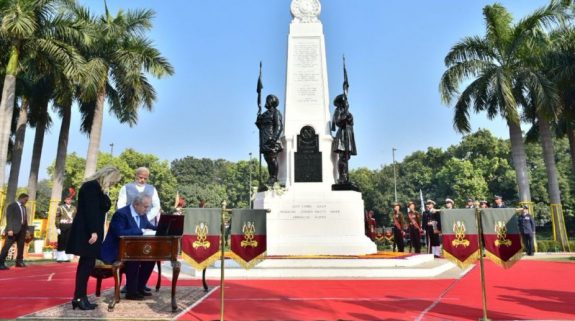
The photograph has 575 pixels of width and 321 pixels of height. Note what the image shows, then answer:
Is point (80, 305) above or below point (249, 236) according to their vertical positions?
below

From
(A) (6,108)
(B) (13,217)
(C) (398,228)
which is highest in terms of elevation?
(A) (6,108)

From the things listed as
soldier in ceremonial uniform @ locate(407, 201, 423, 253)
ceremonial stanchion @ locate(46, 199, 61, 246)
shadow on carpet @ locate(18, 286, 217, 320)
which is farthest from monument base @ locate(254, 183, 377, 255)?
ceremonial stanchion @ locate(46, 199, 61, 246)

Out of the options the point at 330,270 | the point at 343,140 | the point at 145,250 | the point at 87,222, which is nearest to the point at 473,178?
the point at 343,140

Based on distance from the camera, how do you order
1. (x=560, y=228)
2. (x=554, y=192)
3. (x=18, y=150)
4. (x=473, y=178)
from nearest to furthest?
1. (x=560, y=228)
2. (x=554, y=192)
3. (x=18, y=150)
4. (x=473, y=178)

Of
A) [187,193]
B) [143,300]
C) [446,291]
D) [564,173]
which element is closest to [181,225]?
[143,300]

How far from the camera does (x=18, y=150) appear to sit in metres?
19.4

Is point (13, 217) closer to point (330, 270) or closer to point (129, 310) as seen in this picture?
point (129, 310)

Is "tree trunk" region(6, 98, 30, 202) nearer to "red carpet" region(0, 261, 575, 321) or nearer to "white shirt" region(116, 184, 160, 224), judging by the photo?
"red carpet" region(0, 261, 575, 321)

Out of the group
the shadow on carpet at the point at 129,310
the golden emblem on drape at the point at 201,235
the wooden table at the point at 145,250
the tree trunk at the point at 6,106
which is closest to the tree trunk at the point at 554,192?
the shadow on carpet at the point at 129,310

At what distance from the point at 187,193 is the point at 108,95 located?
36.6 meters

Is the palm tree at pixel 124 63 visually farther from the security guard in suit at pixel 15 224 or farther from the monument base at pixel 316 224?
the monument base at pixel 316 224

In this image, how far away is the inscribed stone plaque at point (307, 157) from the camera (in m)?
11.7

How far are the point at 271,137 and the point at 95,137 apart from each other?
31.0 feet

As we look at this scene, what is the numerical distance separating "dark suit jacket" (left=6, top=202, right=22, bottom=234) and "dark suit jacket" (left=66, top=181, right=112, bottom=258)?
6672mm
